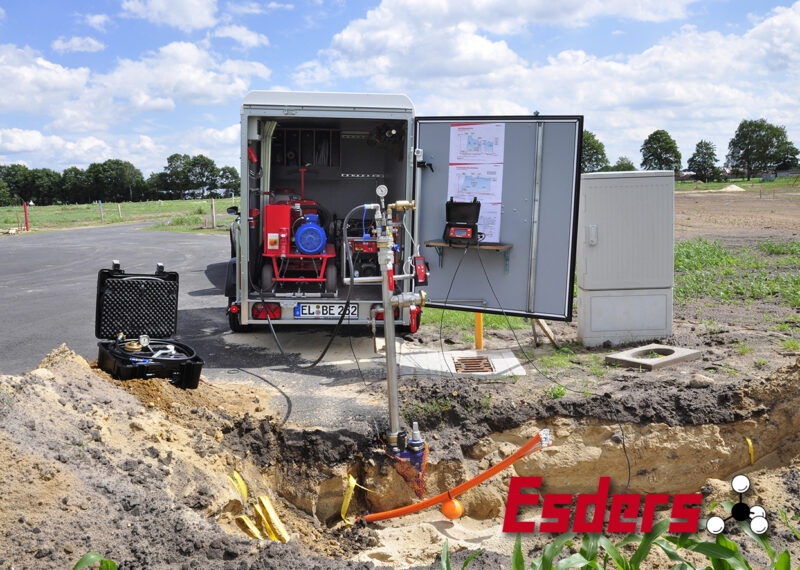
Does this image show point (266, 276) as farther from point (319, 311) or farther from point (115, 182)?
point (115, 182)

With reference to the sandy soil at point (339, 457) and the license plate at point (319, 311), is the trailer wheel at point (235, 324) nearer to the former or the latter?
the license plate at point (319, 311)

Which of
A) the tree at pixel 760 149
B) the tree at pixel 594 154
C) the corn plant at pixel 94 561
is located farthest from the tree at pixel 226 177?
the corn plant at pixel 94 561

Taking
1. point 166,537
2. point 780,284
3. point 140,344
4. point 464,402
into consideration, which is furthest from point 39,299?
point 780,284

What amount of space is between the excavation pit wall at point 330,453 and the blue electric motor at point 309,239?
231 cm

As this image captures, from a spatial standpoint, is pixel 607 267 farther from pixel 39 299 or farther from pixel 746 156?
pixel 746 156

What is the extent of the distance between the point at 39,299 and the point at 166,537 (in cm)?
877

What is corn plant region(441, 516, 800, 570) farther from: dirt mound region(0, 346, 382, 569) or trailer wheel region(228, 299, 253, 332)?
trailer wheel region(228, 299, 253, 332)

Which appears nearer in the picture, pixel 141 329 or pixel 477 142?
pixel 141 329

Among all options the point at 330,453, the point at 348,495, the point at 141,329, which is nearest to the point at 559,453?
the point at 348,495

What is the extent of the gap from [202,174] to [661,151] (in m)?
66.0

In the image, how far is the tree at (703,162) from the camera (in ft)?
274

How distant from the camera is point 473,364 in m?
6.76

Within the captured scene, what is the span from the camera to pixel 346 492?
4.68 metres

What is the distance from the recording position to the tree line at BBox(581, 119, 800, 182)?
84125 mm
